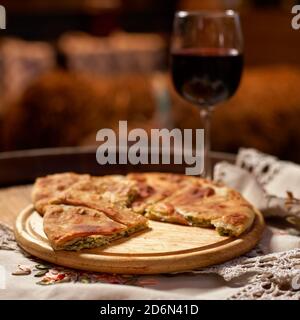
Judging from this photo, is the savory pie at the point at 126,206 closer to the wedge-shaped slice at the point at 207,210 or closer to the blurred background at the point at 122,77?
the wedge-shaped slice at the point at 207,210

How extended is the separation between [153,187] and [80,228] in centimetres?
29

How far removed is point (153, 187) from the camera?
116 centimetres

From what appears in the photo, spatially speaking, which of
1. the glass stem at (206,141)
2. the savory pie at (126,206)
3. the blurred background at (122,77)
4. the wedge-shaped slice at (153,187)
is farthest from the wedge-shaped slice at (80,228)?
the blurred background at (122,77)

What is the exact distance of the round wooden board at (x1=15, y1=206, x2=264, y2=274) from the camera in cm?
87

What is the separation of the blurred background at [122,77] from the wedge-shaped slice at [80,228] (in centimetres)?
144

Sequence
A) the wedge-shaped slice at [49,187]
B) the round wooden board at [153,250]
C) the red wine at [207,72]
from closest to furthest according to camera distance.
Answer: the round wooden board at [153,250] < the wedge-shaped slice at [49,187] < the red wine at [207,72]

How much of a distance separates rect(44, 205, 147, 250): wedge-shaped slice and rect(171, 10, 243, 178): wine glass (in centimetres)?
39

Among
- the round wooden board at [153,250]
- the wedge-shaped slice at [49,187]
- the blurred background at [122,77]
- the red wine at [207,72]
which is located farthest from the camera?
the blurred background at [122,77]

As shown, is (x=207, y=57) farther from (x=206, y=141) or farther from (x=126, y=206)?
(x=126, y=206)

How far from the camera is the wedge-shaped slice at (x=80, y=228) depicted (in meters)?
0.88

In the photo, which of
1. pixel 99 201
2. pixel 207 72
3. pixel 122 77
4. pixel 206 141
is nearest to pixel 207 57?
pixel 207 72

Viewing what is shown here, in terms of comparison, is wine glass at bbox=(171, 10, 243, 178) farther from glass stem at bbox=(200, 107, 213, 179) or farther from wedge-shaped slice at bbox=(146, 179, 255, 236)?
wedge-shaped slice at bbox=(146, 179, 255, 236)
